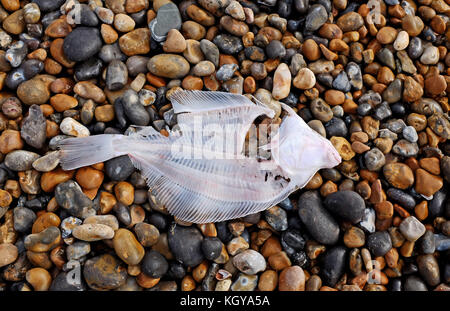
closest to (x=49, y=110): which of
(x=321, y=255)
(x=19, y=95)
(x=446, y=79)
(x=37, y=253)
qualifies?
(x=19, y=95)

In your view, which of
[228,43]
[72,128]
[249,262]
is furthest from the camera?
[228,43]

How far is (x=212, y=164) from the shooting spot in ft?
10.3

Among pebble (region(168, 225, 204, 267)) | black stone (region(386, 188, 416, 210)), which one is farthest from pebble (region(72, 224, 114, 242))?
black stone (region(386, 188, 416, 210))

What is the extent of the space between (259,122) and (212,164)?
665 millimetres

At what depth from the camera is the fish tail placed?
3133mm

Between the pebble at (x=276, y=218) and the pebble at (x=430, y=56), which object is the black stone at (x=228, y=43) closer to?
the pebble at (x=276, y=218)

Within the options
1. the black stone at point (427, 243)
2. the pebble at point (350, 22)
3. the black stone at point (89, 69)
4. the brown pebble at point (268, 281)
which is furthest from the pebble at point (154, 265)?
the pebble at point (350, 22)

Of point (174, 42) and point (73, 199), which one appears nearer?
point (73, 199)

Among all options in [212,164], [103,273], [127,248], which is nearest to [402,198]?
[212,164]

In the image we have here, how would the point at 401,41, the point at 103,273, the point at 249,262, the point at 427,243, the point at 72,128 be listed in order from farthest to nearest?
the point at 401,41, the point at 72,128, the point at 427,243, the point at 249,262, the point at 103,273

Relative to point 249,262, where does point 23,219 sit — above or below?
below

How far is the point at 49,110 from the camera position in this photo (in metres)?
3.39

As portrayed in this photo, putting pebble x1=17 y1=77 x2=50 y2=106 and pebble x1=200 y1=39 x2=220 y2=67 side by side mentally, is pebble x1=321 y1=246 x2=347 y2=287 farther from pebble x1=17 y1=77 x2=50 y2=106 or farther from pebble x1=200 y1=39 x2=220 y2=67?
pebble x1=17 y1=77 x2=50 y2=106

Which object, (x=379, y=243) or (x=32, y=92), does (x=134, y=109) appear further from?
(x=379, y=243)
